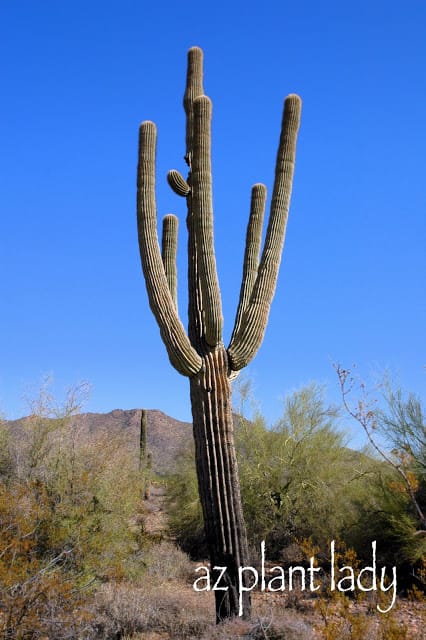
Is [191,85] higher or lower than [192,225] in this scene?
higher

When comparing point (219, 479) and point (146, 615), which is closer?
point (219, 479)

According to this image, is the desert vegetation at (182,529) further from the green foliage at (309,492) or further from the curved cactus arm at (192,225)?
the curved cactus arm at (192,225)

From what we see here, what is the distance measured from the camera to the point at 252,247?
9344 millimetres

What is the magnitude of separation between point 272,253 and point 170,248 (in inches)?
68.5

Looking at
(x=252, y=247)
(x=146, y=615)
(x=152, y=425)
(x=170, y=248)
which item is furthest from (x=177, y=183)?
(x=152, y=425)

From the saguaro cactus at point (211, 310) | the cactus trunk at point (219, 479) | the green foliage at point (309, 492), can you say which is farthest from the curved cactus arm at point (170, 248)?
the green foliage at point (309, 492)

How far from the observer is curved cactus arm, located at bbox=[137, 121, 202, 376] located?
8.05 metres

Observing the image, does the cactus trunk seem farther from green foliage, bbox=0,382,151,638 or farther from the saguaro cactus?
green foliage, bbox=0,382,151,638

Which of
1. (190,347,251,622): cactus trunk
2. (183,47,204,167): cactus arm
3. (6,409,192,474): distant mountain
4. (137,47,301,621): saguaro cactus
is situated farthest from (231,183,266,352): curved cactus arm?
(6,409,192,474): distant mountain

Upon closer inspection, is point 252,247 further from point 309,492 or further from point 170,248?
point 309,492

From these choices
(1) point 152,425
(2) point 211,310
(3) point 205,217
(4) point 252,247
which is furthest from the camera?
(1) point 152,425

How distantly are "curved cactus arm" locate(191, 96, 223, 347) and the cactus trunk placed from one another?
47cm

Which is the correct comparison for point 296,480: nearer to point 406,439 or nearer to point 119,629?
point 406,439

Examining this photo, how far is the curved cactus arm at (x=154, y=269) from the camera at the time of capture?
26.4ft
